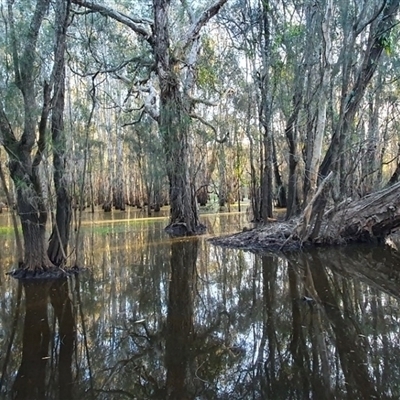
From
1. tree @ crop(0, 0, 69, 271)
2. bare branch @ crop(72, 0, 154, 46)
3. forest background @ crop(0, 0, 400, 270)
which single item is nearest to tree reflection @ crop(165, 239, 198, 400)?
forest background @ crop(0, 0, 400, 270)

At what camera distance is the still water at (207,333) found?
114 inches

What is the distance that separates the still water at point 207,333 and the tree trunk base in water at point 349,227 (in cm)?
167

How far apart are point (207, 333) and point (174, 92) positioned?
26.3 feet

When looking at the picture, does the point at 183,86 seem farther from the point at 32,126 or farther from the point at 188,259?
the point at 32,126

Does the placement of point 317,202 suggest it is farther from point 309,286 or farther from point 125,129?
point 125,129

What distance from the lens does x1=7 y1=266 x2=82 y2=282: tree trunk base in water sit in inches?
270

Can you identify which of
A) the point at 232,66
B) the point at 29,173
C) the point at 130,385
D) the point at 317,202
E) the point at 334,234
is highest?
the point at 232,66

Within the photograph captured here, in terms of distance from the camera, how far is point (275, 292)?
17.4ft

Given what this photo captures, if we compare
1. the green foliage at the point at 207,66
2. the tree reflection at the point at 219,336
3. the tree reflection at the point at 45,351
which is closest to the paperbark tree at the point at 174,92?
the green foliage at the point at 207,66

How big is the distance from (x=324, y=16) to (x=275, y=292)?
642 centimetres

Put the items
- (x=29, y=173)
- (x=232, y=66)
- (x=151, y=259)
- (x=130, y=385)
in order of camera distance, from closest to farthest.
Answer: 1. (x=130, y=385)
2. (x=29, y=173)
3. (x=151, y=259)
4. (x=232, y=66)

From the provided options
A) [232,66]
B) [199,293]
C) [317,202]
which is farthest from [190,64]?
[199,293]

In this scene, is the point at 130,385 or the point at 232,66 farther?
the point at 232,66

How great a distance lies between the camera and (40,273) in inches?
274
